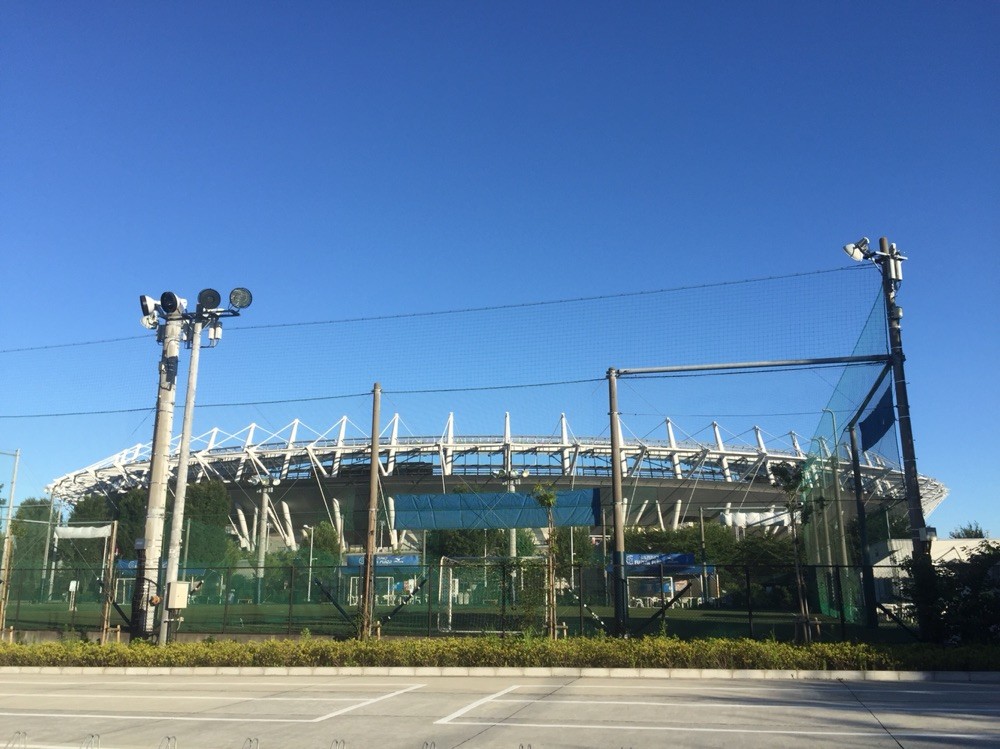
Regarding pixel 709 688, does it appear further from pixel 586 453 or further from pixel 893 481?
pixel 586 453

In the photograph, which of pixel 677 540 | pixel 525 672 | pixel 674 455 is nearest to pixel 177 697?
pixel 525 672

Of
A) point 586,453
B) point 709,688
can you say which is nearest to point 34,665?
point 709,688

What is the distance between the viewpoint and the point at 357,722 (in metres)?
11.2

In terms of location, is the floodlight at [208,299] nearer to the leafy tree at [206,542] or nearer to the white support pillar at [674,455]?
the leafy tree at [206,542]

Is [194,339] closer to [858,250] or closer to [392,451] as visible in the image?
[858,250]

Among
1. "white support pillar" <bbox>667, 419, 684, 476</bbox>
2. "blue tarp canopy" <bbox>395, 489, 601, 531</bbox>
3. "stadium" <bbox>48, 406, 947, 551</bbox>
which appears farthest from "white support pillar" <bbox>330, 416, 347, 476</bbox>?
"blue tarp canopy" <bbox>395, 489, 601, 531</bbox>

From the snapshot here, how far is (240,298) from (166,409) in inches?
140

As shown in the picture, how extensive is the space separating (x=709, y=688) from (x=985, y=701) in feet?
13.9

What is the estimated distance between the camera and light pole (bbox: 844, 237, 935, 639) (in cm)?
1770

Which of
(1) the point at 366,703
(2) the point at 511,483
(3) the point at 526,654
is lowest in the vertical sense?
(1) the point at 366,703

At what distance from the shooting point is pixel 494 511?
82.3 ft

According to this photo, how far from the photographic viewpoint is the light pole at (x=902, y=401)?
17703 millimetres

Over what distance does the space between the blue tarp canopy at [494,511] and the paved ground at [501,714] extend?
308 inches

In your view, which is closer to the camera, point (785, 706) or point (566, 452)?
point (785, 706)
